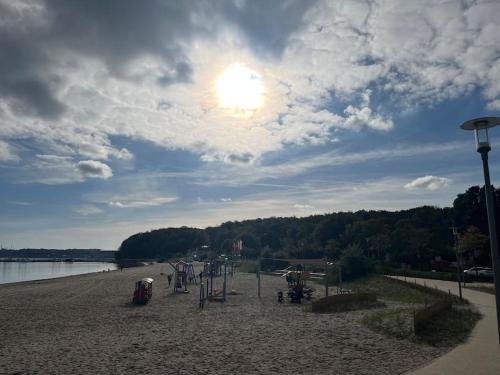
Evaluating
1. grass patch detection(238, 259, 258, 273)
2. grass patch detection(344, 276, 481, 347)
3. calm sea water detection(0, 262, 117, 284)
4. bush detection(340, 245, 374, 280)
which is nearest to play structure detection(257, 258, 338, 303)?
bush detection(340, 245, 374, 280)

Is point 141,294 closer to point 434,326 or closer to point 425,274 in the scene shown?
point 434,326

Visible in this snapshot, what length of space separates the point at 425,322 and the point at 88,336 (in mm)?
12400

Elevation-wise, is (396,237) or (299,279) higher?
(396,237)

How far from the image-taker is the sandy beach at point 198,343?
10531 millimetres

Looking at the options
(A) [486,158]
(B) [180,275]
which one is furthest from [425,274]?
(A) [486,158]

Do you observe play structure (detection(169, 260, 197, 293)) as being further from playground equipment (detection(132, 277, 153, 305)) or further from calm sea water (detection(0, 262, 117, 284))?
calm sea water (detection(0, 262, 117, 284))

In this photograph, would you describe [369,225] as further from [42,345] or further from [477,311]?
[42,345]

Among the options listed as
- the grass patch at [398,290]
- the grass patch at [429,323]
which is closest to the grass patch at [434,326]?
the grass patch at [429,323]

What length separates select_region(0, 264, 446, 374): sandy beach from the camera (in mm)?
10531

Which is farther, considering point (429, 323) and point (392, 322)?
point (392, 322)

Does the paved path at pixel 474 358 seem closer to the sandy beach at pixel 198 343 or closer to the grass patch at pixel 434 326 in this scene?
the grass patch at pixel 434 326

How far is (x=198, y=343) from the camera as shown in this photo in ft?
44.1

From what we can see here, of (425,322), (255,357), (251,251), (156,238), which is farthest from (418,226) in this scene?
(156,238)

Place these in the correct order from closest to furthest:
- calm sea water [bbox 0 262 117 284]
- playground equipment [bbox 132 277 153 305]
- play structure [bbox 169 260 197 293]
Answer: playground equipment [bbox 132 277 153 305] < play structure [bbox 169 260 197 293] < calm sea water [bbox 0 262 117 284]
